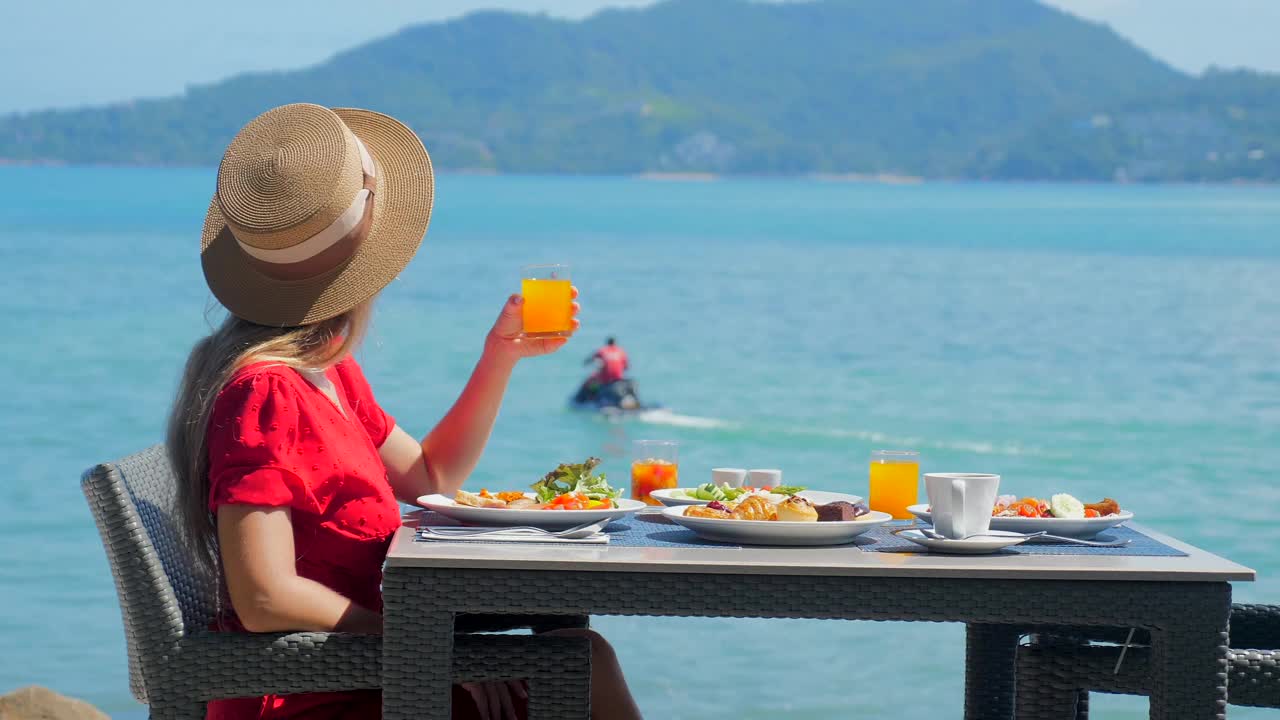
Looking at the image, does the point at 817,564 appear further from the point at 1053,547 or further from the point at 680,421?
the point at 680,421

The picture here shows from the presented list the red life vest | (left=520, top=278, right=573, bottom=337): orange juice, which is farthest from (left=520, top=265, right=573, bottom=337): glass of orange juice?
the red life vest

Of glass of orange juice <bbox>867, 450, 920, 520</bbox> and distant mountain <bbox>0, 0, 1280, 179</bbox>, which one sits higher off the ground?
distant mountain <bbox>0, 0, 1280, 179</bbox>

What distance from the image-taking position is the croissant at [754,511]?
2219 millimetres

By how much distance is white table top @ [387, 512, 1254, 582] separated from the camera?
1.98 metres

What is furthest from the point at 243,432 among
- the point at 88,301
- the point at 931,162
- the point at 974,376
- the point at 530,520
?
the point at 931,162

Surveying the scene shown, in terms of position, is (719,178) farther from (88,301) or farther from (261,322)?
(261,322)

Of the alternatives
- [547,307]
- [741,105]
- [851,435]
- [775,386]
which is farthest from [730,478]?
[741,105]

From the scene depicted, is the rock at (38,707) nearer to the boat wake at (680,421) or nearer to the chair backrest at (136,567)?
the chair backrest at (136,567)

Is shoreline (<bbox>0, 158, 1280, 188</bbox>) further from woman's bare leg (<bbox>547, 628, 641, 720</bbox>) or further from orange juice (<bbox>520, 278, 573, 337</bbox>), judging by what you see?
woman's bare leg (<bbox>547, 628, 641, 720</bbox>)

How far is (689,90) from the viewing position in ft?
473

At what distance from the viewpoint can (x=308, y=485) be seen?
213 cm

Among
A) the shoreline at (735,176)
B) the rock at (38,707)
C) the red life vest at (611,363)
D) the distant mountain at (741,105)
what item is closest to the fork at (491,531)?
the rock at (38,707)

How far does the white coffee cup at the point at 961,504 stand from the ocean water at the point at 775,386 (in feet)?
3.43

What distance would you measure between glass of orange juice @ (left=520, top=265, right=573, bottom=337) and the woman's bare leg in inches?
24.1
